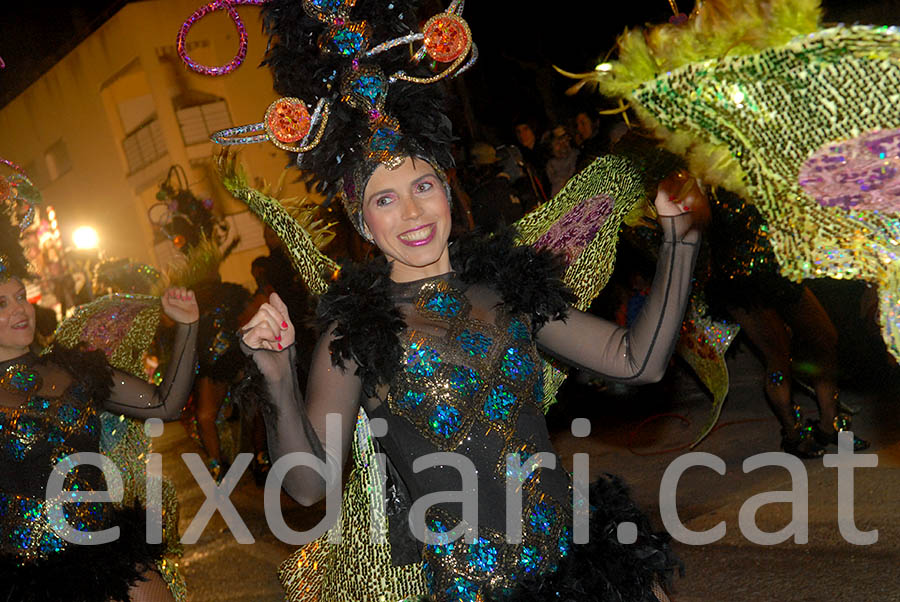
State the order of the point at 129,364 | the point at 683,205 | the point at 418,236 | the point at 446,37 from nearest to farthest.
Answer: the point at 683,205
the point at 418,236
the point at 446,37
the point at 129,364

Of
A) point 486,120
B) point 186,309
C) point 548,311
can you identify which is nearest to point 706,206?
point 548,311

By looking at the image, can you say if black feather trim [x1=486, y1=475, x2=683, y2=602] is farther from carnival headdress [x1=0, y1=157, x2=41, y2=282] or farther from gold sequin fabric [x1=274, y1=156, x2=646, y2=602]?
carnival headdress [x1=0, y1=157, x2=41, y2=282]

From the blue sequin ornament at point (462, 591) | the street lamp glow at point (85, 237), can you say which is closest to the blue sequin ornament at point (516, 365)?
the blue sequin ornament at point (462, 591)

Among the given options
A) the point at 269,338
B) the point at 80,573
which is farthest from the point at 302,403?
the point at 80,573

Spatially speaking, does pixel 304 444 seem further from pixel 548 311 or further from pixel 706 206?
pixel 706 206

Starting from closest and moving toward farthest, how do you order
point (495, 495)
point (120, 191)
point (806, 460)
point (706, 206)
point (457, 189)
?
1. point (706, 206)
2. point (495, 495)
3. point (806, 460)
4. point (457, 189)
5. point (120, 191)

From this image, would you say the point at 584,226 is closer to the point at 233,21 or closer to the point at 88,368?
the point at 233,21

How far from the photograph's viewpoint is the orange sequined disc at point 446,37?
8.54 ft

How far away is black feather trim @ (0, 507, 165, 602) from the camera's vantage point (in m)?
3.28

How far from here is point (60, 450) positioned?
139 inches

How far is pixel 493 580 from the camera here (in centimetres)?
238

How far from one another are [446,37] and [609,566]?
1578 millimetres

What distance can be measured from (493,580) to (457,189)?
5.51 meters

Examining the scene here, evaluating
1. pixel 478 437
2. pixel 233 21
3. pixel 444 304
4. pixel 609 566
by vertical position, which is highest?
pixel 233 21
